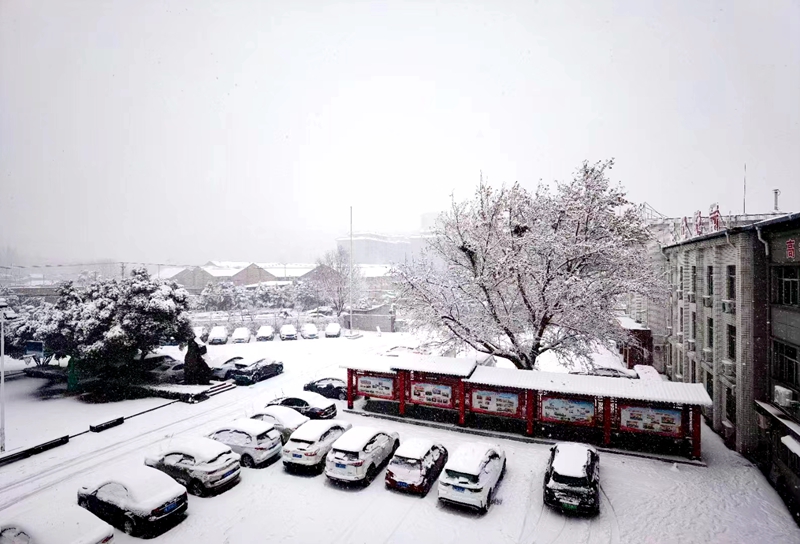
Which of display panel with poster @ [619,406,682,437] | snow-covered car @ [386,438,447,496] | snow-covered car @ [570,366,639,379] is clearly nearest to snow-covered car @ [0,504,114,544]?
snow-covered car @ [386,438,447,496]

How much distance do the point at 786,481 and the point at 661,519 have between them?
13.8ft

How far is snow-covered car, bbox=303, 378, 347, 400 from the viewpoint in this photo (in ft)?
71.8

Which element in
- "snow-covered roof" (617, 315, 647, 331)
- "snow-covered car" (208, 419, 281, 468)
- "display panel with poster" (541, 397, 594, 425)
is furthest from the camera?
"snow-covered roof" (617, 315, 647, 331)

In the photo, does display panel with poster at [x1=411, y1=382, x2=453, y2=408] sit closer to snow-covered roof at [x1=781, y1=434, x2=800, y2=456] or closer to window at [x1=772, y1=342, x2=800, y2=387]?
snow-covered roof at [x1=781, y1=434, x2=800, y2=456]

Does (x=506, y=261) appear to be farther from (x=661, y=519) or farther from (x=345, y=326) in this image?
(x=345, y=326)

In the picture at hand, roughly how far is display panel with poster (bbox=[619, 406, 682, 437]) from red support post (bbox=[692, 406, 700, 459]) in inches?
15.5

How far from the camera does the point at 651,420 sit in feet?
48.6

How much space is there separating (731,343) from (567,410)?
6.98m

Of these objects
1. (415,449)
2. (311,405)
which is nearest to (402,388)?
(311,405)

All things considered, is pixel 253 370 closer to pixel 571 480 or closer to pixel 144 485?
pixel 144 485

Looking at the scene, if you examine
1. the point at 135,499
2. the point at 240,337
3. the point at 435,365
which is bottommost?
the point at 135,499

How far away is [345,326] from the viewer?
47.8 metres

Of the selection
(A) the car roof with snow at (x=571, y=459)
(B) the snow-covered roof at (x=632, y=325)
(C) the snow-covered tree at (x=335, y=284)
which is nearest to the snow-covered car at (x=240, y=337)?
(C) the snow-covered tree at (x=335, y=284)

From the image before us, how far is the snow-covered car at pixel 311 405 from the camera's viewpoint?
723 inches
